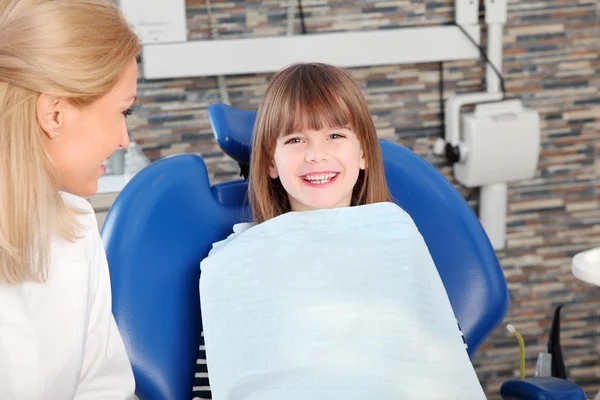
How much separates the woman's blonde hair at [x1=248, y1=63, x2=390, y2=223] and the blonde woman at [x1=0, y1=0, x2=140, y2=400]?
390 mm

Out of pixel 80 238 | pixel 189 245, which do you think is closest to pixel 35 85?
pixel 80 238

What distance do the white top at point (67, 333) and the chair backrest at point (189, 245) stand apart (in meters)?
0.09

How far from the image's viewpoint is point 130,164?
7.73 ft

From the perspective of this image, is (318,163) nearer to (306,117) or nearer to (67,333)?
(306,117)

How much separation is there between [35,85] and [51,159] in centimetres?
12

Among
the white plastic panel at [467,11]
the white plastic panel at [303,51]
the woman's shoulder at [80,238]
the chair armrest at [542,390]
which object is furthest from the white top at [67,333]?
the white plastic panel at [467,11]

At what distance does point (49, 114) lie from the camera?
115cm

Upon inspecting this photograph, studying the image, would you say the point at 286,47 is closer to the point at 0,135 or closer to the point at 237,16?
the point at 237,16

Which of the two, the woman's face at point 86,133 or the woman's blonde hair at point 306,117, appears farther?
the woman's blonde hair at point 306,117

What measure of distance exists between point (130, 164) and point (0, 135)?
1.24 metres

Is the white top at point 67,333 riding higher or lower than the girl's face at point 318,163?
lower

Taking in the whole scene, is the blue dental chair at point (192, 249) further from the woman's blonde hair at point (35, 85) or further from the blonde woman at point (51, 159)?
the woman's blonde hair at point (35, 85)

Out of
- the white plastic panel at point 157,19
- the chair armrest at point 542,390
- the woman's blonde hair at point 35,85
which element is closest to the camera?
the woman's blonde hair at point 35,85

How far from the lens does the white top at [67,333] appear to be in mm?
1182
